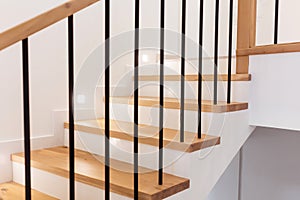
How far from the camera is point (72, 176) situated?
1.09 meters

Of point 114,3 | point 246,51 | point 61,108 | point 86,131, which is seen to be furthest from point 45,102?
point 246,51

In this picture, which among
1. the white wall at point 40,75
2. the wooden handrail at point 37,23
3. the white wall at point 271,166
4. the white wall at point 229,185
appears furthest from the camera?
the white wall at point 229,185

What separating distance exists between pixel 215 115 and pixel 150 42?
124cm

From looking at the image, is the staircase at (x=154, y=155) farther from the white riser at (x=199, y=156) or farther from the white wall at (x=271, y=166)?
the white wall at (x=271, y=166)

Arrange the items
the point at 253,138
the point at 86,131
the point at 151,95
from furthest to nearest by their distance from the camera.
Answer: the point at 253,138
the point at 151,95
the point at 86,131

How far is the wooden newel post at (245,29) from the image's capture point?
1718 millimetres

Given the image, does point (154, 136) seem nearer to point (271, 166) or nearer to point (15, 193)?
point (15, 193)

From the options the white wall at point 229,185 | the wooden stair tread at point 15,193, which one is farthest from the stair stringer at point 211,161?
the white wall at point 229,185

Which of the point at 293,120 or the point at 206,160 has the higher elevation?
the point at 293,120

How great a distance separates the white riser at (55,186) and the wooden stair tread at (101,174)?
25 millimetres

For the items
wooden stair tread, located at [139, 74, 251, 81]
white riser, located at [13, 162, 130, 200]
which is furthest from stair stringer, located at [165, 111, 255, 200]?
white riser, located at [13, 162, 130, 200]

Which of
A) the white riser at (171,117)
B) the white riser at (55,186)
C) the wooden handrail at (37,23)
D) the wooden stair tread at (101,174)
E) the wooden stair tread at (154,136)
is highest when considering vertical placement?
the wooden handrail at (37,23)

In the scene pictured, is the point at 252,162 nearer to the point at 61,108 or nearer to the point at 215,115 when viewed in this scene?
the point at 215,115

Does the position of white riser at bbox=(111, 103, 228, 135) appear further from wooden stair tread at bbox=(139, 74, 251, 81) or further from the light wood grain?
the light wood grain
